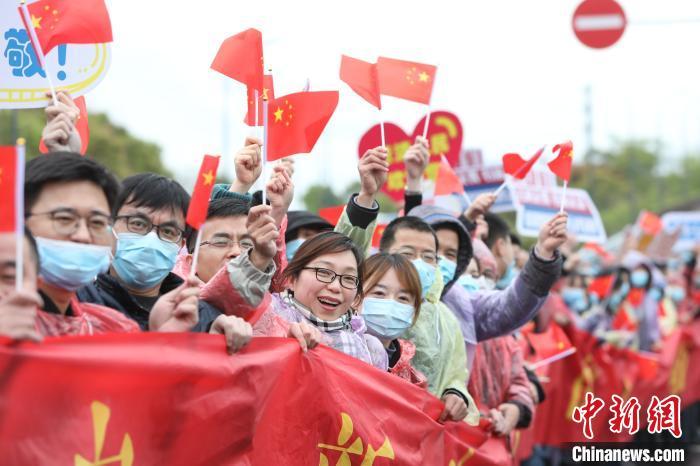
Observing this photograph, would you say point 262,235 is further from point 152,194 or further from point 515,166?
point 515,166

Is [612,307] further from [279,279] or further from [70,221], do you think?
[70,221]

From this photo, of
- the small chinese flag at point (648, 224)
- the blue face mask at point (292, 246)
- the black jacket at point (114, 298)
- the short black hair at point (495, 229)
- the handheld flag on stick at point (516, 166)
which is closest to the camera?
the black jacket at point (114, 298)

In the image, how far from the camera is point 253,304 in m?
3.93

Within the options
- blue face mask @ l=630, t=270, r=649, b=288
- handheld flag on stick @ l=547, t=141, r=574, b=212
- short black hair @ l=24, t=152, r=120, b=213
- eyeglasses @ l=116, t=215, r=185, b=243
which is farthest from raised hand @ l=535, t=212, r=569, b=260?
blue face mask @ l=630, t=270, r=649, b=288

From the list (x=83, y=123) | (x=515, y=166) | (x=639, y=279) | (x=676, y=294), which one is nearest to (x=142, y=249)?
(x=83, y=123)

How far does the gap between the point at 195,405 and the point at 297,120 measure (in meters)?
1.49

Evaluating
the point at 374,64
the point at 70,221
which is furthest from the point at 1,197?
the point at 374,64

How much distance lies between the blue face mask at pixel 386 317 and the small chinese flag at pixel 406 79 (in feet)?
4.76

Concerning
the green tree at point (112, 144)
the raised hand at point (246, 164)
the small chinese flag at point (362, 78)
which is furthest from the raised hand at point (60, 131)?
the green tree at point (112, 144)

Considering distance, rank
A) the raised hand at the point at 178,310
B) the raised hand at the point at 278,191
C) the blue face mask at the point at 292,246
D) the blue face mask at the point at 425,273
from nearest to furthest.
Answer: the raised hand at the point at 178,310 → the raised hand at the point at 278,191 → the blue face mask at the point at 425,273 → the blue face mask at the point at 292,246

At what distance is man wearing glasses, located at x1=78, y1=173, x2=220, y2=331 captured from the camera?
412 cm

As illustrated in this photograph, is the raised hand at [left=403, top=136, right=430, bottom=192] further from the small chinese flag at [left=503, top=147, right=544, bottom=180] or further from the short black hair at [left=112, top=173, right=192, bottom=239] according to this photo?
the short black hair at [left=112, top=173, right=192, bottom=239]

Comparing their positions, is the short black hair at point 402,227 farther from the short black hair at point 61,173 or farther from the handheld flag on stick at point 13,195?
the handheld flag on stick at point 13,195

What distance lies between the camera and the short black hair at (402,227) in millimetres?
5910
